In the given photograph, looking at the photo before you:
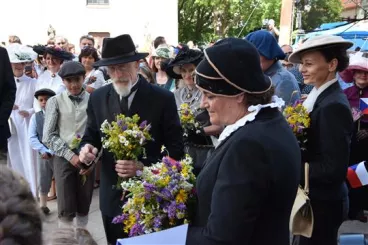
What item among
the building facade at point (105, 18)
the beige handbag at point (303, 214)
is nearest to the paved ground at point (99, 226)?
the beige handbag at point (303, 214)

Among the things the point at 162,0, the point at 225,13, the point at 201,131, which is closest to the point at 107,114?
the point at 201,131

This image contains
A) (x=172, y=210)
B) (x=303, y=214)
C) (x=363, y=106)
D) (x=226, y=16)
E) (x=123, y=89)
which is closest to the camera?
(x=172, y=210)

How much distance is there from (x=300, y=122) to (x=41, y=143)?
319 cm

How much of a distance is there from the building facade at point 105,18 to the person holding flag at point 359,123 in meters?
18.9

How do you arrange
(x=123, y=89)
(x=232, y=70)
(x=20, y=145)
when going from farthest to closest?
1. (x=20, y=145)
2. (x=123, y=89)
3. (x=232, y=70)

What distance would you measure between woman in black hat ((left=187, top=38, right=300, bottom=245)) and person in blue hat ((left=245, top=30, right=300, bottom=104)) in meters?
2.03

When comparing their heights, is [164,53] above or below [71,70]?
below

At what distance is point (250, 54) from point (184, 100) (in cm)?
272

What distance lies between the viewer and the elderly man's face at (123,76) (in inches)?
112

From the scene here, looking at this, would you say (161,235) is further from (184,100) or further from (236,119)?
(184,100)

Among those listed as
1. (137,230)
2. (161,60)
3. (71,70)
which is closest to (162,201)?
(137,230)

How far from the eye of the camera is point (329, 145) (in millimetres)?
2441

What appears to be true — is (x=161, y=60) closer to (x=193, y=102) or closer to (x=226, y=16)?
(x=193, y=102)

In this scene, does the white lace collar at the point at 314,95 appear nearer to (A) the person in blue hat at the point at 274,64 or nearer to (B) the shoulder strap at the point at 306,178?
(B) the shoulder strap at the point at 306,178
